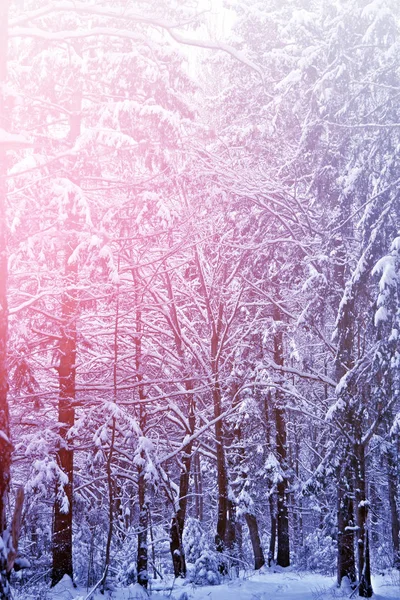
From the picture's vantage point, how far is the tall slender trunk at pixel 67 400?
36.1ft

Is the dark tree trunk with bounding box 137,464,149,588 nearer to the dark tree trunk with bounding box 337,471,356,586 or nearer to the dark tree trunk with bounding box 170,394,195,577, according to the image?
the dark tree trunk with bounding box 170,394,195,577

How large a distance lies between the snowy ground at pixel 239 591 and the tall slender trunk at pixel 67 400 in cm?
58

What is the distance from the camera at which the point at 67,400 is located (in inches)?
484

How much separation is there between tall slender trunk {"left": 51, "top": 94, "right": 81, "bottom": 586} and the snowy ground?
1.89 ft

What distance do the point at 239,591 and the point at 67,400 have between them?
5400mm

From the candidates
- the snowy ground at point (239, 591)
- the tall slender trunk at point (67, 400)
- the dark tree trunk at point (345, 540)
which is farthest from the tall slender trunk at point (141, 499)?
the dark tree trunk at point (345, 540)

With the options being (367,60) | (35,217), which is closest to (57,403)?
(35,217)

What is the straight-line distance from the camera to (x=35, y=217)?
10461 mm

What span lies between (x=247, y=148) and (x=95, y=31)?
7919mm

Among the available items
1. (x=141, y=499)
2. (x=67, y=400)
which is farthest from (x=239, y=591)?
(x=67, y=400)

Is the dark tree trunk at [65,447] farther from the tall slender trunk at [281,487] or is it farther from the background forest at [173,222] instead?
the tall slender trunk at [281,487]

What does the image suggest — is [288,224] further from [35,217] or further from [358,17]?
[35,217]

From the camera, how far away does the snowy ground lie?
34.2 feet

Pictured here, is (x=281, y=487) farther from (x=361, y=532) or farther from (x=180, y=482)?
(x=361, y=532)
